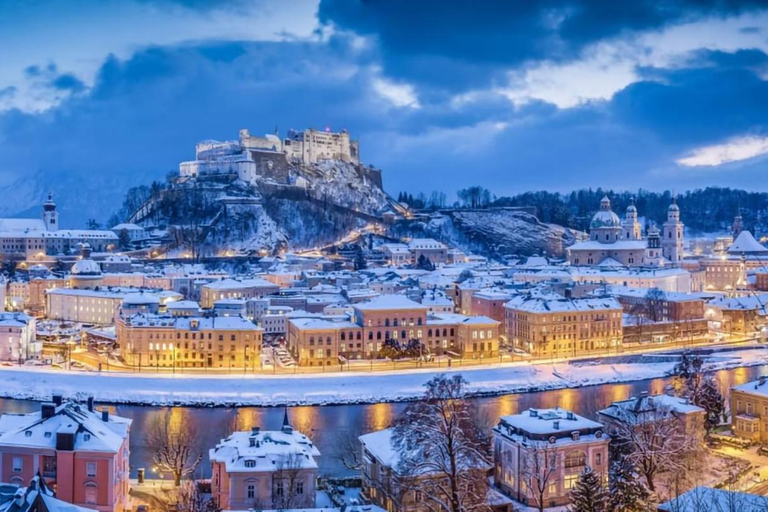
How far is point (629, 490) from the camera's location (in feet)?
25.5

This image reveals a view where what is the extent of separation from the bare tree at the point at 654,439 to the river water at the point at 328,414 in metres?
3.51

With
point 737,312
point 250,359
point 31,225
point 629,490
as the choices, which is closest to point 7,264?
point 31,225

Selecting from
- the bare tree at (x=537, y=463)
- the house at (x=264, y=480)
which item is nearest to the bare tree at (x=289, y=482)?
the house at (x=264, y=480)

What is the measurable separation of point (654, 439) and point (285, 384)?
914cm

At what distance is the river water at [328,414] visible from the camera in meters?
12.3

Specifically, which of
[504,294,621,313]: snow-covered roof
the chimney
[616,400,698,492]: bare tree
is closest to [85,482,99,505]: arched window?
the chimney

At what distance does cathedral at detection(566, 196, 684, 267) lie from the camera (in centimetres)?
3822

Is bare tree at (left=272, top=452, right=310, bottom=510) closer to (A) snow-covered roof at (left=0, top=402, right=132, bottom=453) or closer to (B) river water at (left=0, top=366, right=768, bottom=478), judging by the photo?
(A) snow-covered roof at (left=0, top=402, right=132, bottom=453)

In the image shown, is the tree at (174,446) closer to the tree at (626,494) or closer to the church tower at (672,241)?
the tree at (626,494)

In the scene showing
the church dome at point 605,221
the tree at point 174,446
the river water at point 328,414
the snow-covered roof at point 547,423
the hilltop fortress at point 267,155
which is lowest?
the river water at point 328,414

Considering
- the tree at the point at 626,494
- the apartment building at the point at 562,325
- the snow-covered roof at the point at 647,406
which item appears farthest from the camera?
the apartment building at the point at 562,325

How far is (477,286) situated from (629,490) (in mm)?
19883

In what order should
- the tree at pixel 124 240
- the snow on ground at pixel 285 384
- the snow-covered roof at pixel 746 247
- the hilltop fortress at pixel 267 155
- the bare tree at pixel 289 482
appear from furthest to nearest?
the hilltop fortress at pixel 267 155 → the snow-covered roof at pixel 746 247 → the tree at pixel 124 240 → the snow on ground at pixel 285 384 → the bare tree at pixel 289 482

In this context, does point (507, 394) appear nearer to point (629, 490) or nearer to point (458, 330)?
point (458, 330)
